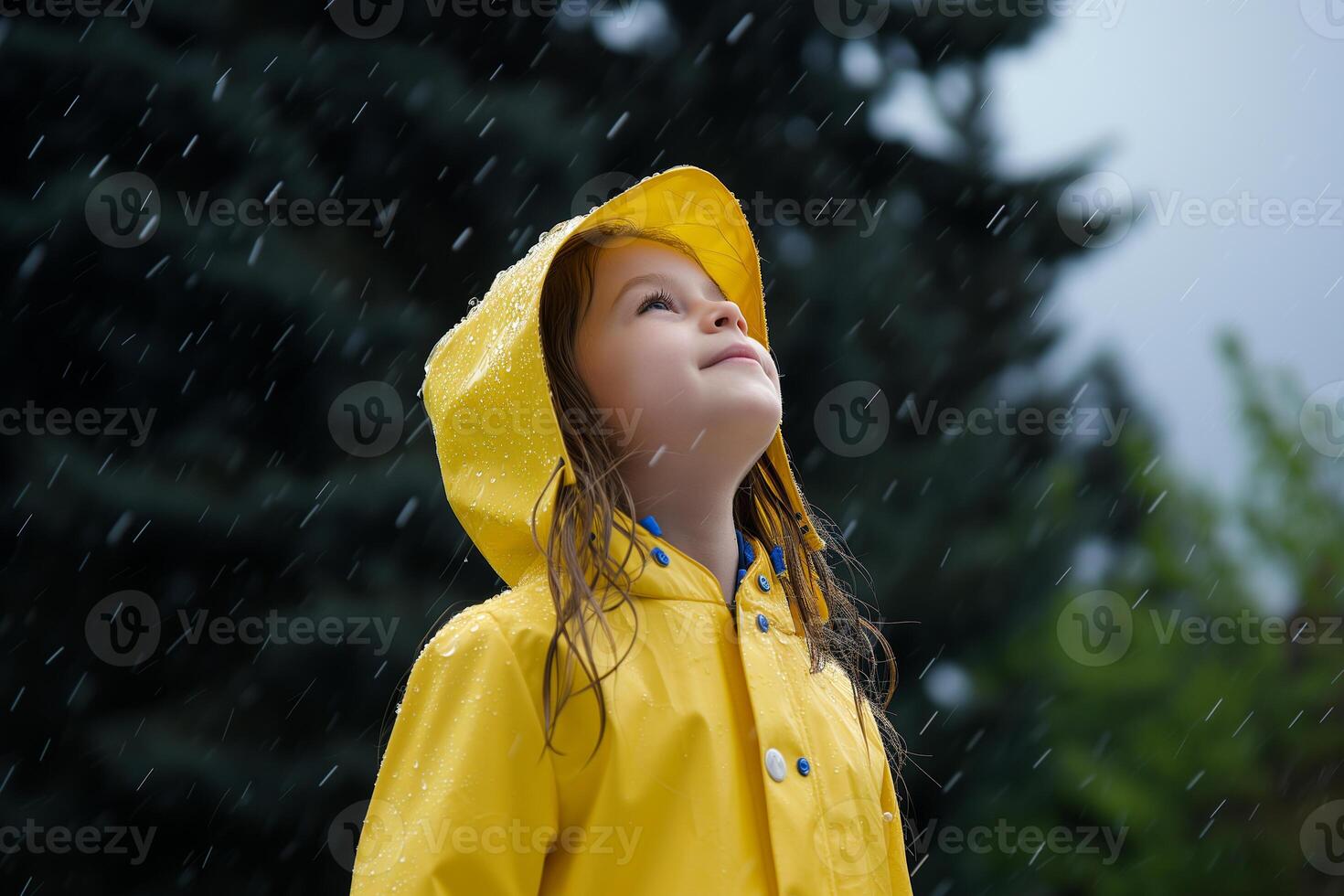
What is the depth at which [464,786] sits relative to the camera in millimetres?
1448

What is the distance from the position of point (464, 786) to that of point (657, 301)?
0.83 meters

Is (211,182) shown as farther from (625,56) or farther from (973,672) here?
(973,672)

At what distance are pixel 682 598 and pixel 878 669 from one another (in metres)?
1.84

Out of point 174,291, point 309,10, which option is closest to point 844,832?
point 174,291

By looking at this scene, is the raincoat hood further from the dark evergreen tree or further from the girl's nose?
the dark evergreen tree

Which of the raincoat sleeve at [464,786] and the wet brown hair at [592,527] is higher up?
the wet brown hair at [592,527]

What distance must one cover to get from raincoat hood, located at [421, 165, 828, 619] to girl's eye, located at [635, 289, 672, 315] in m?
0.16

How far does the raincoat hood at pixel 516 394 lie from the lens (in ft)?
5.69

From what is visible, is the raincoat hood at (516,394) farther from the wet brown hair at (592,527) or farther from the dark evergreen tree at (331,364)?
the dark evergreen tree at (331,364)

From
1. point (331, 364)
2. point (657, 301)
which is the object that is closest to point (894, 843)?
point (657, 301)

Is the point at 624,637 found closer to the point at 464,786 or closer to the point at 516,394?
the point at 464,786

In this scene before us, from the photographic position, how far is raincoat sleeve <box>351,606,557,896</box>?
1.41 m

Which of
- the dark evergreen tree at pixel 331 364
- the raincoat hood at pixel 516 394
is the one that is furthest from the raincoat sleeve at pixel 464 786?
the dark evergreen tree at pixel 331 364

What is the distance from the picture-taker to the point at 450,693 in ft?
5.04
